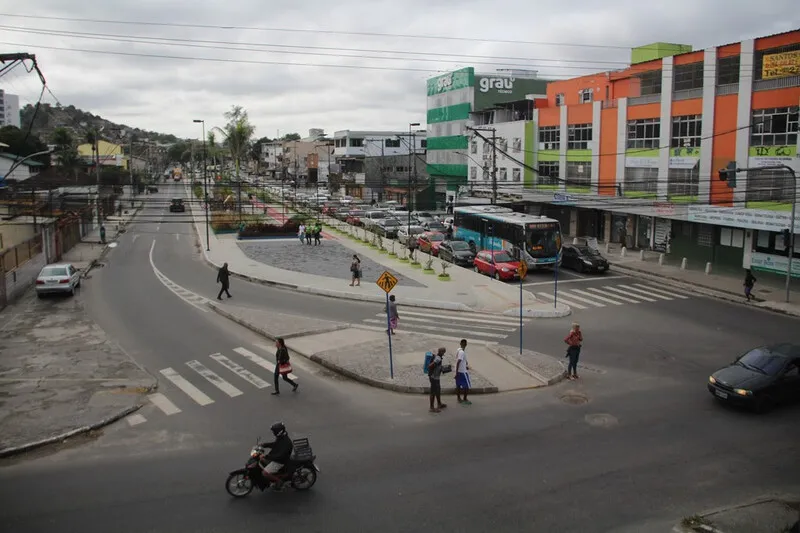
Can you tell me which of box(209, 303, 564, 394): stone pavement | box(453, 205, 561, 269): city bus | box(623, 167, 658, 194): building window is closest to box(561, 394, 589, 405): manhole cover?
box(209, 303, 564, 394): stone pavement

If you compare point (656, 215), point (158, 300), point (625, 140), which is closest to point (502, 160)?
point (625, 140)

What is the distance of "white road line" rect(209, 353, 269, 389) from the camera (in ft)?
54.4

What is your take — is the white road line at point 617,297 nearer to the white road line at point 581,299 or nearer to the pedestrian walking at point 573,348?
the white road line at point 581,299

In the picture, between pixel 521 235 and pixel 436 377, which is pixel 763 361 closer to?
pixel 436 377

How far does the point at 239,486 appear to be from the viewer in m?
10.2

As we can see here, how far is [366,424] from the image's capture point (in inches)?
537

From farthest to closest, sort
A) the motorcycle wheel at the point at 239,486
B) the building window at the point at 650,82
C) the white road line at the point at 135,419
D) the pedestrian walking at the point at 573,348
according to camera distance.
Result: the building window at the point at 650,82 → the pedestrian walking at the point at 573,348 → the white road line at the point at 135,419 → the motorcycle wheel at the point at 239,486

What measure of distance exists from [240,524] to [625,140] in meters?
39.9

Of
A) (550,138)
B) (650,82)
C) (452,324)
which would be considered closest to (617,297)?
(452,324)

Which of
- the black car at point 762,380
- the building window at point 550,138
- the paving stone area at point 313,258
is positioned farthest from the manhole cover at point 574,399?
the building window at point 550,138

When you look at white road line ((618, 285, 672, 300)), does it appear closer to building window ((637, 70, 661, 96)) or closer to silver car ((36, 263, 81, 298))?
building window ((637, 70, 661, 96))

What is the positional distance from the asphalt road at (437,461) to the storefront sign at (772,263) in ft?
53.0

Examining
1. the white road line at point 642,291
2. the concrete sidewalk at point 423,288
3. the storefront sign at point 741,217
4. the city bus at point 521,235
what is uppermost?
the storefront sign at point 741,217

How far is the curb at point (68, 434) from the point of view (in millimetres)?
12234
